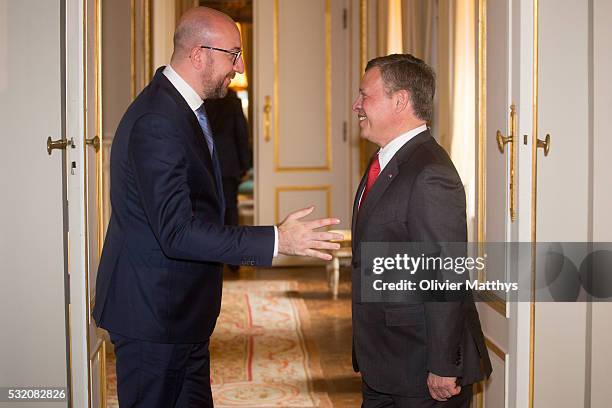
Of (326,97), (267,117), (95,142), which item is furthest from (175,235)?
(326,97)

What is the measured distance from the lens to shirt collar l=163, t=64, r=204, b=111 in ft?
8.50

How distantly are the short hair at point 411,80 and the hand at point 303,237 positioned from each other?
50 centimetres

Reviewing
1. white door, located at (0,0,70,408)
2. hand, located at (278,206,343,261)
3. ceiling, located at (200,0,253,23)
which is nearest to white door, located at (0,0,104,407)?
white door, located at (0,0,70,408)

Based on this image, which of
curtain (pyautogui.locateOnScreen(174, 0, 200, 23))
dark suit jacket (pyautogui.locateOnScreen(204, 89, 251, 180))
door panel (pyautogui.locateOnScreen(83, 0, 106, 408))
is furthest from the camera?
curtain (pyautogui.locateOnScreen(174, 0, 200, 23))

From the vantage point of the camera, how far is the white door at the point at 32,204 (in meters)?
3.52

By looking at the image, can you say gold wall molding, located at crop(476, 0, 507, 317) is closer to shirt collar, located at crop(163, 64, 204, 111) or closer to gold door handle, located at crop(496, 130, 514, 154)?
gold door handle, located at crop(496, 130, 514, 154)

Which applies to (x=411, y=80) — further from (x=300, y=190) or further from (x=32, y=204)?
(x=300, y=190)

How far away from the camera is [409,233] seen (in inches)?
98.5

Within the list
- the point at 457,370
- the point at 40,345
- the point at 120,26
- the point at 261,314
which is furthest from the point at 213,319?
the point at 120,26

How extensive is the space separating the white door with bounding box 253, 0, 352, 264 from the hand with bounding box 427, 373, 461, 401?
6.32 metres

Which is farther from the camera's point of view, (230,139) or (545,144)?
(230,139)

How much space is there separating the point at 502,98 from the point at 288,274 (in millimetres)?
5494

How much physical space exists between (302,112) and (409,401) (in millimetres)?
6432

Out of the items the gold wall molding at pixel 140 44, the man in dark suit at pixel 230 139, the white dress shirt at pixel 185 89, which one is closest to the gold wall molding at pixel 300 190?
the man in dark suit at pixel 230 139
